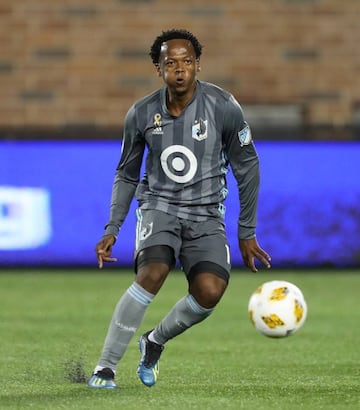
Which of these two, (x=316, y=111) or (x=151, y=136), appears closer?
(x=151, y=136)

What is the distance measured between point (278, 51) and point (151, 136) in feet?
30.3

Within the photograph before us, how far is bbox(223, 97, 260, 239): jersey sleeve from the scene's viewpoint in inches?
240

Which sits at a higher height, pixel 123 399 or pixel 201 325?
pixel 123 399

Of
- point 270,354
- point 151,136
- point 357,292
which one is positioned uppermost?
point 151,136

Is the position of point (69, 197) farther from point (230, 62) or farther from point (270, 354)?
point (270, 354)

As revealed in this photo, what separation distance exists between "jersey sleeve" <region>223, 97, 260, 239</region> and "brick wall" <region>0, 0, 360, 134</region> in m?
8.88

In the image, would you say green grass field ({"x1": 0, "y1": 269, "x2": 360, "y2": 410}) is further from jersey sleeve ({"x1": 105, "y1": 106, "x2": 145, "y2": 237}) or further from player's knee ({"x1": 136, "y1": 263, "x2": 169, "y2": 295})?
jersey sleeve ({"x1": 105, "y1": 106, "x2": 145, "y2": 237})

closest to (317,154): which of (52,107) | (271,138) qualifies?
(271,138)

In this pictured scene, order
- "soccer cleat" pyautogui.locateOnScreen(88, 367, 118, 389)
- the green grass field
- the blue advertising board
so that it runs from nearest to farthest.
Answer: the green grass field, "soccer cleat" pyautogui.locateOnScreen(88, 367, 118, 389), the blue advertising board

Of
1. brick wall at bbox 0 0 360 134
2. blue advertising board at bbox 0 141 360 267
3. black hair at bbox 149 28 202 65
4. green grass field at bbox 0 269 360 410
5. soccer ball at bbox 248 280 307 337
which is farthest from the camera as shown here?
brick wall at bbox 0 0 360 134

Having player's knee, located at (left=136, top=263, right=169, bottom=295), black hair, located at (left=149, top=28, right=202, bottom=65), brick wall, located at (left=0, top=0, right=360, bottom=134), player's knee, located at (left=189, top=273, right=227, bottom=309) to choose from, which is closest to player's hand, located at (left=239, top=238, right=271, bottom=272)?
player's knee, located at (left=189, top=273, right=227, bottom=309)

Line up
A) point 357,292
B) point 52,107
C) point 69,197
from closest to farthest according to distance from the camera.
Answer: point 357,292 < point 69,197 < point 52,107

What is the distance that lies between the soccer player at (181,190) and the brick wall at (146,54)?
8871 mm

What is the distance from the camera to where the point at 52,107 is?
15.0m
